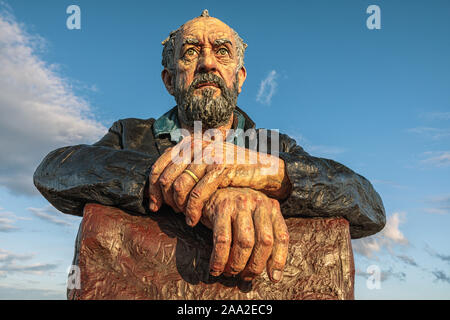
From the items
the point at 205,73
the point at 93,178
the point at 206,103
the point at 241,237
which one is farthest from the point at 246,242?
the point at 205,73

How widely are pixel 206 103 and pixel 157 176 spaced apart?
0.78 meters

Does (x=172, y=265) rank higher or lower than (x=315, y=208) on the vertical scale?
lower

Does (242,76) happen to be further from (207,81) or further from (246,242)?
(246,242)

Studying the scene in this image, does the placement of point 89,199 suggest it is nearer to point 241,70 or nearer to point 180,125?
point 180,125

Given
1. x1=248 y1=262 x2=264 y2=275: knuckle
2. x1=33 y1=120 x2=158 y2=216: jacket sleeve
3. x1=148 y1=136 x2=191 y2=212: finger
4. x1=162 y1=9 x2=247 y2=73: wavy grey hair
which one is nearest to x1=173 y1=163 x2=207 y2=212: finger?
x1=148 y1=136 x2=191 y2=212: finger

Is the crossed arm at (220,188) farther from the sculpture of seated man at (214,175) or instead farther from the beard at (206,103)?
the beard at (206,103)

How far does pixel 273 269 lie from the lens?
1649 millimetres

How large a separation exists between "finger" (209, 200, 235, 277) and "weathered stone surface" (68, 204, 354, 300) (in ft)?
0.94

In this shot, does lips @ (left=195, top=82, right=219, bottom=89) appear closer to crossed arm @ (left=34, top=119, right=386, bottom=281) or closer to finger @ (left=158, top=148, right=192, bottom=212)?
crossed arm @ (left=34, top=119, right=386, bottom=281)
